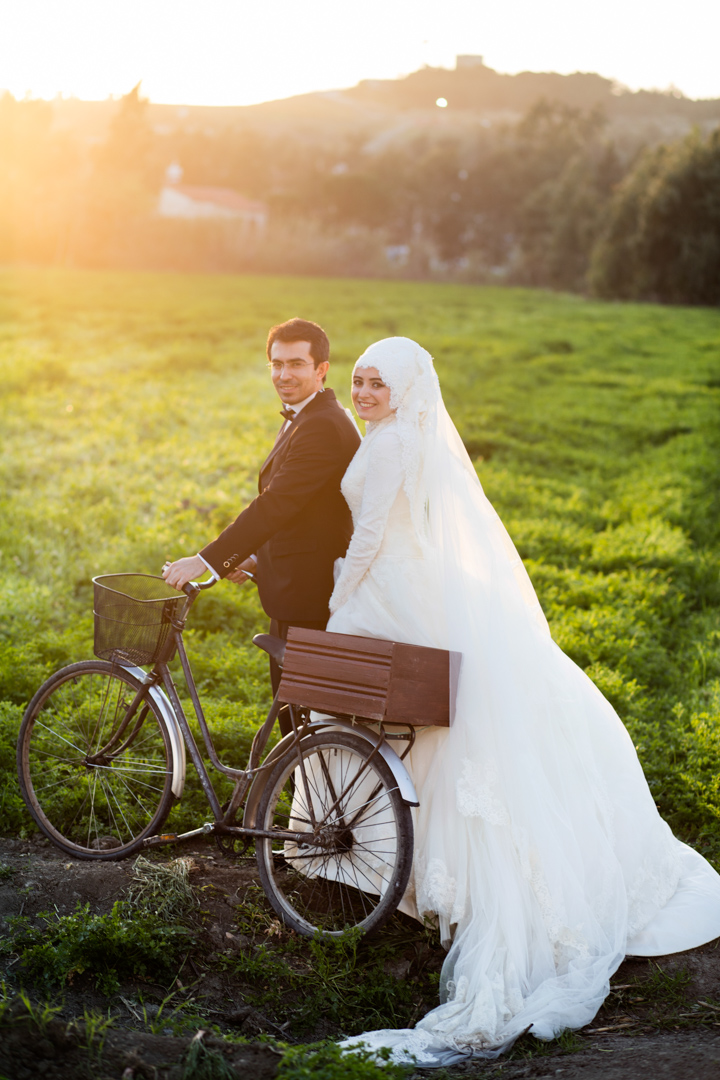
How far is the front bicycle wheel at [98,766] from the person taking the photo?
445 centimetres

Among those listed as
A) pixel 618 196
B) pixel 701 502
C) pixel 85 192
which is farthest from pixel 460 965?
pixel 85 192

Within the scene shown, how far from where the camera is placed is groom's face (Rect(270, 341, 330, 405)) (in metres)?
4.29

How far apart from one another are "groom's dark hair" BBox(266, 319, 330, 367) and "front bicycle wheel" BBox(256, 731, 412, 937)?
1.73m

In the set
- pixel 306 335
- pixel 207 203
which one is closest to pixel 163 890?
pixel 306 335

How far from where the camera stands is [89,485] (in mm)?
10680

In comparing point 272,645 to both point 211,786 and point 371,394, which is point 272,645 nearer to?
point 211,786

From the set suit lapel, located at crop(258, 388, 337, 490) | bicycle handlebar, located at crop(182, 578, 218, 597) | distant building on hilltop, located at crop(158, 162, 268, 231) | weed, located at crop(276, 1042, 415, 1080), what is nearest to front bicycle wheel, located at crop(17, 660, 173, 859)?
bicycle handlebar, located at crop(182, 578, 218, 597)

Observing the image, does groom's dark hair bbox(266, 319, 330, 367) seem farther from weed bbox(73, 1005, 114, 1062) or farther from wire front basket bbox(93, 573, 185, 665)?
weed bbox(73, 1005, 114, 1062)

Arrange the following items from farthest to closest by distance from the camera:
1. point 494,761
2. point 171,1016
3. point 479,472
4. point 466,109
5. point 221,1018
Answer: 1. point 466,109
2. point 479,472
3. point 494,761
4. point 221,1018
5. point 171,1016

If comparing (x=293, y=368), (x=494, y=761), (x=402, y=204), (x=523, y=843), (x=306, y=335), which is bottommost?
(x=523, y=843)

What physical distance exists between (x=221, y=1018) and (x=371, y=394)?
253 cm

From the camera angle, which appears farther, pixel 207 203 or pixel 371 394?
pixel 207 203

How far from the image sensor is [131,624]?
14.0ft

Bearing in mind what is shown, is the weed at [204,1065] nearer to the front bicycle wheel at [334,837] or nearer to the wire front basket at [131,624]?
the front bicycle wheel at [334,837]
